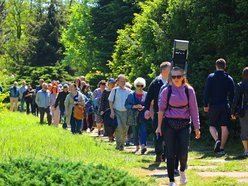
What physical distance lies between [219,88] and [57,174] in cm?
735

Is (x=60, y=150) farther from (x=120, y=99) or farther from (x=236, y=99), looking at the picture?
(x=236, y=99)

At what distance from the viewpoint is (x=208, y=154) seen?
13.6 metres

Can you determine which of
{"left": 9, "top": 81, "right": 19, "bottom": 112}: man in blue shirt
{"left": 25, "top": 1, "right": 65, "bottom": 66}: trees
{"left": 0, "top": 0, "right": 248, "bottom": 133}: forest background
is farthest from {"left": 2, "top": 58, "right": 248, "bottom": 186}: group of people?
{"left": 25, "top": 1, "right": 65, "bottom": 66}: trees

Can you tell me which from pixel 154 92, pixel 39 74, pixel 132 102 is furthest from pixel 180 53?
pixel 39 74

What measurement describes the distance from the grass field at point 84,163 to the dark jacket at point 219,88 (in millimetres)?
1291

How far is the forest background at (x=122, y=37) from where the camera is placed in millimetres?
16359

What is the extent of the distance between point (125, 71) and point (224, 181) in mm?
18237

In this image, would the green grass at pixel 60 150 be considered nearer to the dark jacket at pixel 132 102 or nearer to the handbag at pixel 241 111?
the dark jacket at pixel 132 102

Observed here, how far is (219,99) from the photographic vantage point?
13.3 m

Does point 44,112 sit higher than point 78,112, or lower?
lower

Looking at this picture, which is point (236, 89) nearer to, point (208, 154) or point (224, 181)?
point (208, 154)

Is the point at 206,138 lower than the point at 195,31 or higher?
lower

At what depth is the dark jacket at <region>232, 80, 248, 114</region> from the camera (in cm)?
1280

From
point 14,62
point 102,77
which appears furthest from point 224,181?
point 14,62
